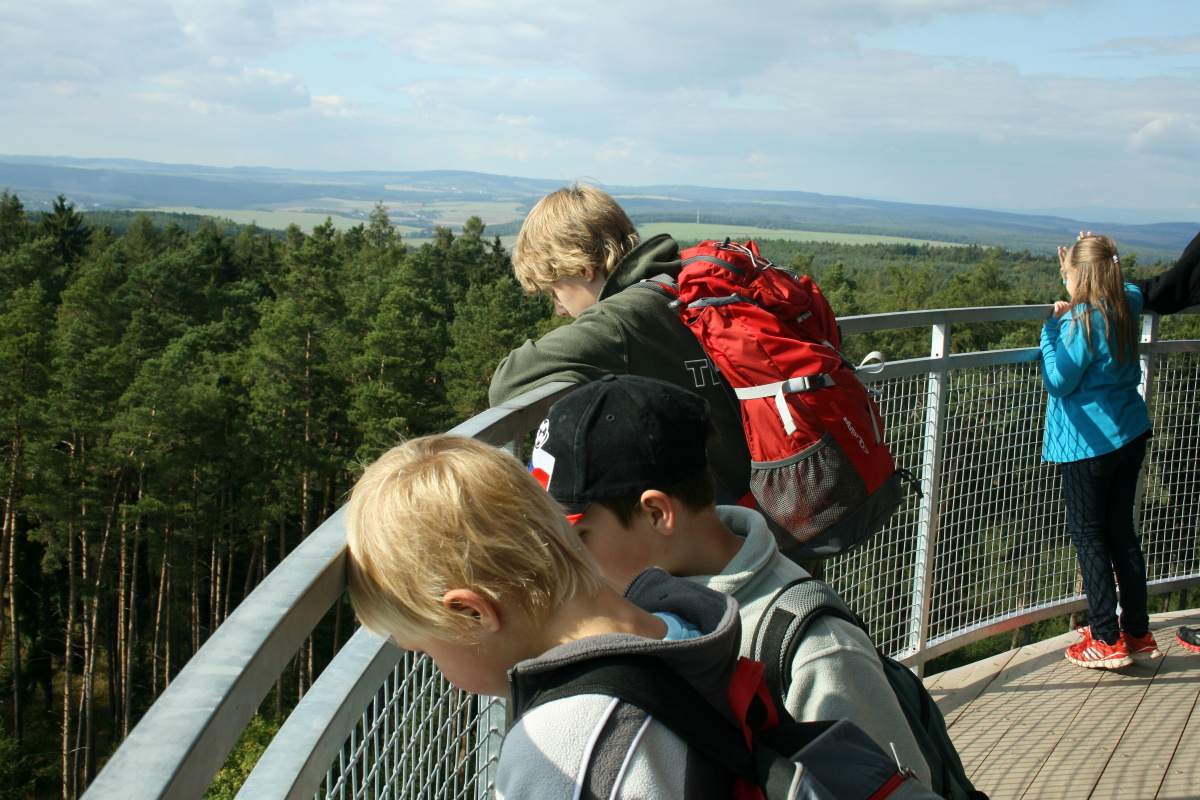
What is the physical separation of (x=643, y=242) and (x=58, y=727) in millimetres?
45294

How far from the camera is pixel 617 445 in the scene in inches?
59.7

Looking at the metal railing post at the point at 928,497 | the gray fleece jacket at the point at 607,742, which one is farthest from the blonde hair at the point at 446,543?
the metal railing post at the point at 928,497

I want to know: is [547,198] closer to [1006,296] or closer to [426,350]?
[426,350]

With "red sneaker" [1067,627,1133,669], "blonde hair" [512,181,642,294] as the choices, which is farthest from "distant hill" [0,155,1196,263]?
"red sneaker" [1067,627,1133,669]

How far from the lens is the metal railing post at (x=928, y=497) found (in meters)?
3.59

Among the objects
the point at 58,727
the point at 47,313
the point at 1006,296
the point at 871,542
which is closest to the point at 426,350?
the point at 47,313

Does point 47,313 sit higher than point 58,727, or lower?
higher

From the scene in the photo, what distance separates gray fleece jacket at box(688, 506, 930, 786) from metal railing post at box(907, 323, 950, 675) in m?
2.37

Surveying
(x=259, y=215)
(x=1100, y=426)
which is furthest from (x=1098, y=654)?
(x=259, y=215)

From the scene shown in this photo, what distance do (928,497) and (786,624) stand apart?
101 inches

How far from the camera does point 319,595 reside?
38.6 inches

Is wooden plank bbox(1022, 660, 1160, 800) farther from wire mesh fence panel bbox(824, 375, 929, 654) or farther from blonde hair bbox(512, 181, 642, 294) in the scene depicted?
blonde hair bbox(512, 181, 642, 294)

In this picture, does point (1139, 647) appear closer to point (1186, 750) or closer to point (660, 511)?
point (1186, 750)

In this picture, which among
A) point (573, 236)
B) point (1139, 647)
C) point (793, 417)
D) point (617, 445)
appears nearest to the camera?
point (617, 445)
